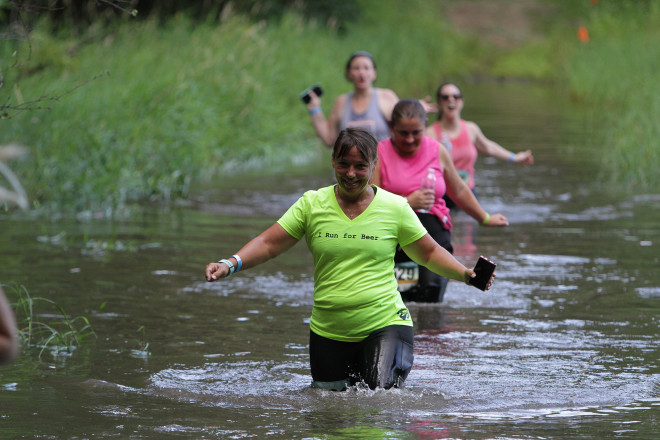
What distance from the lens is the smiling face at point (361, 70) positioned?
1009 cm

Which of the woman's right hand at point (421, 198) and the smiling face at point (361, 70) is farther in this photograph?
the smiling face at point (361, 70)

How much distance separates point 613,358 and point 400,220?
2.14 metres

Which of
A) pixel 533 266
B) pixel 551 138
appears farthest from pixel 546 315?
pixel 551 138

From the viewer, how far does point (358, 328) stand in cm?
570

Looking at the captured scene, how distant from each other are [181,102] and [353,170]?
10.1m

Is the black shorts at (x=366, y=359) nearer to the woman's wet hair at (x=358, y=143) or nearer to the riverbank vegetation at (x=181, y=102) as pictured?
the woman's wet hair at (x=358, y=143)

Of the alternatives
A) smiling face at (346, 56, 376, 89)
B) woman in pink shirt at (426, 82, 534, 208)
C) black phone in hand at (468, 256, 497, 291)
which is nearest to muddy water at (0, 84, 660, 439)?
black phone in hand at (468, 256, 497, 291)

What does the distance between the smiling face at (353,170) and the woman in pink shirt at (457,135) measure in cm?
540

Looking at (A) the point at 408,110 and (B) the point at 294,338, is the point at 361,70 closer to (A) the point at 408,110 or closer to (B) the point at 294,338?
(A) the point at 408,110

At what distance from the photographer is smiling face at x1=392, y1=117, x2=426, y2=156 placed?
7387 millimetres

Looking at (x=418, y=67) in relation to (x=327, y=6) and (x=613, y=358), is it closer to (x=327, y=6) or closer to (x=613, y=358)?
(x=327, y=6)

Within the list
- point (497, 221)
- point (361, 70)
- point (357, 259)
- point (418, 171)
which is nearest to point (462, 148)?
point (361, 70)

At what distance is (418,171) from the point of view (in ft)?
25.1

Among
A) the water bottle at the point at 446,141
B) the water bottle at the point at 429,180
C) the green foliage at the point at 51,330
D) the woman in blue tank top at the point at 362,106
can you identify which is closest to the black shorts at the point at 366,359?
the green foliage at the point at 51,330
